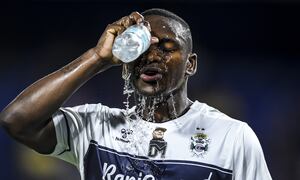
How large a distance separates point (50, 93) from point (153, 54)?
1.30ft

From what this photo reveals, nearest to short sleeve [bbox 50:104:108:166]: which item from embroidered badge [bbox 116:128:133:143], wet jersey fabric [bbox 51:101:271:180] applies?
wet jersey fabric [bbox 51:101:271:180]

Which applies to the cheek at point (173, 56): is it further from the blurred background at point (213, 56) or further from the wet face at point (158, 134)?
the blurred background at point (213, 56)

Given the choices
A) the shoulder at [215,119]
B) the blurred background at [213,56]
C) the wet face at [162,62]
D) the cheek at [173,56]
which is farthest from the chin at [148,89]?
the blurred background at [213,56]

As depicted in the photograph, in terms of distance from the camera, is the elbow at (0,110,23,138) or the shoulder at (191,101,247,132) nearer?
the elbow at (0,110,23,138)

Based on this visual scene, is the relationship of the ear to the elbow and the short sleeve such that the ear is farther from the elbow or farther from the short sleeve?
the elbow

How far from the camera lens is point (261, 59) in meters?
5.28

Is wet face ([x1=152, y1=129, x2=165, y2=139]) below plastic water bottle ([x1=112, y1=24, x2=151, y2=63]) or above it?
below

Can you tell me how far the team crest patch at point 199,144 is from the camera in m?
2.43

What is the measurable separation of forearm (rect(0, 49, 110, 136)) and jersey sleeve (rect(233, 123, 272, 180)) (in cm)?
57

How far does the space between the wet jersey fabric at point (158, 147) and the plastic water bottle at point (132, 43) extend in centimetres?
33

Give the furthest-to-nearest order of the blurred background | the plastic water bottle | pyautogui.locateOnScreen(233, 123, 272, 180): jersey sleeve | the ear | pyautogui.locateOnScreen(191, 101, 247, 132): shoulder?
the blurred background → the ear → pyautogui.locateOnScreen(191, 101, 247, 132): shoulder → pyautogui.locateOnScreen(233, 123, 272, 180): jersey sleeve → the plastic water bottle

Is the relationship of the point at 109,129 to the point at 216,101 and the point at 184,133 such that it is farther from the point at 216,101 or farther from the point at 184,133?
the point at 216,101

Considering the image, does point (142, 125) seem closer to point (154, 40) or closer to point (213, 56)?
point (154, 40)

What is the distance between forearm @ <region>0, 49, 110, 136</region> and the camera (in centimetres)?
230
